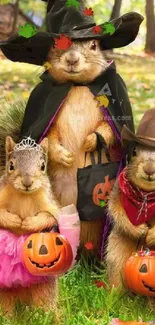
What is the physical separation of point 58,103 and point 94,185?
1.71 ft

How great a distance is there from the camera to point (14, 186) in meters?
3.47

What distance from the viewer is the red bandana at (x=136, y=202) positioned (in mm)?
3732

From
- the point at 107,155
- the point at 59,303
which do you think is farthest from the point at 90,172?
the point at 59,303

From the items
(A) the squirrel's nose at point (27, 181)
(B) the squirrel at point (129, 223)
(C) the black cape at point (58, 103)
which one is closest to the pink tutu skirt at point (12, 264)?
(A) the squirrel's nose at point (27, 181)

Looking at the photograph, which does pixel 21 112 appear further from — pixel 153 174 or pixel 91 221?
pixel 153 174

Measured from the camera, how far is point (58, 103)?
4129 mm

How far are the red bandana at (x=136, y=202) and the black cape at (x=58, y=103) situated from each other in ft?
1.59

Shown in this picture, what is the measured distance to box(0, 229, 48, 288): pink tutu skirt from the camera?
11.4 ft

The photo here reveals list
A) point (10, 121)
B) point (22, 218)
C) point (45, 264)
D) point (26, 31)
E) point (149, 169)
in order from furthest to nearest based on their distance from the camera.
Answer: point (10, 121)
point (26, 31)
point (149, 169)
point (22, 218)
point (45, 264)

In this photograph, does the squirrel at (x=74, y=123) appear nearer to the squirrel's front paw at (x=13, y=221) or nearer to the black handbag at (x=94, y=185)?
the black handbag at (x=94, y=185)

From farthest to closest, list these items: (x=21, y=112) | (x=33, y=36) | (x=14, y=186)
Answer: (x=21, y=112) < (x=33, y=36) < (x=14, y=186)

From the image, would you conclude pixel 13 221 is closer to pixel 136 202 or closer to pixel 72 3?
pixel 136 202

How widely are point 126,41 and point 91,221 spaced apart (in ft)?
3.62

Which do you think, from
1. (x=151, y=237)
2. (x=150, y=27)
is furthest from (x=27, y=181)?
(x=150, y=27)
